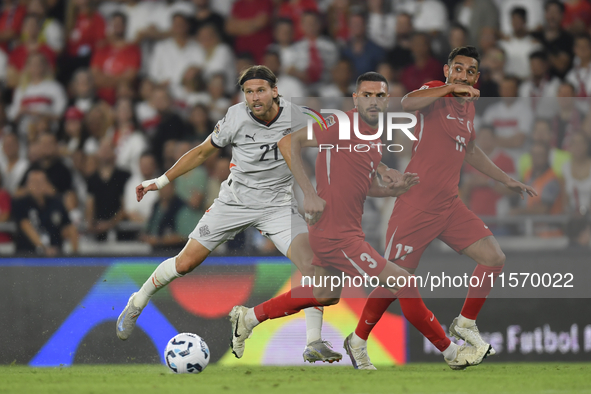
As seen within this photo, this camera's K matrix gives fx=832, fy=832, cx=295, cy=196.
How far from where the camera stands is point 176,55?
10.8m

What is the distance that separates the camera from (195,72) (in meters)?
10.3

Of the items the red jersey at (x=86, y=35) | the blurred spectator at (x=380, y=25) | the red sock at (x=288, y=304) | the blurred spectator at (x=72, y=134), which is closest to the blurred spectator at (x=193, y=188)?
the red sock at (x=288, y=304)

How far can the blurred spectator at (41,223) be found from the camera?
26.1ft

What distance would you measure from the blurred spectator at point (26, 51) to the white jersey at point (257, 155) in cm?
521

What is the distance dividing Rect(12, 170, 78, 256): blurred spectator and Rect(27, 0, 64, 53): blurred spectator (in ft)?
11.7

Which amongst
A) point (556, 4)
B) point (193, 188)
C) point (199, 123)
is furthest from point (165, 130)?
point (556, 4)

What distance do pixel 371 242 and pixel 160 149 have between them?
3.21 metres

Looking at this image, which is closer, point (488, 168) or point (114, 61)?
point (488, 168)

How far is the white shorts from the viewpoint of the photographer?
6742 millimetres

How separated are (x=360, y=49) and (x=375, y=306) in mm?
4508

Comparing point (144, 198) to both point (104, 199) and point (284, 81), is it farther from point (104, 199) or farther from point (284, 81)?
point (284, 81)

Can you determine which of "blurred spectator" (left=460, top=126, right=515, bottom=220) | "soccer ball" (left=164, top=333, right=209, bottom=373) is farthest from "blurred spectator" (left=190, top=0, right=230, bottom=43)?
"soccer ball" (left=164, top=333, right=209, bottom=373)

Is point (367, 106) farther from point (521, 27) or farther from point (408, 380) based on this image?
point (521, 27)

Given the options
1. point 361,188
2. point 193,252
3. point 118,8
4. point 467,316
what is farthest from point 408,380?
point 118,8
